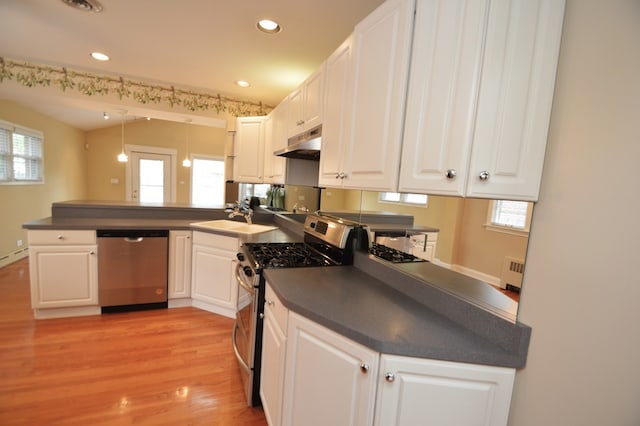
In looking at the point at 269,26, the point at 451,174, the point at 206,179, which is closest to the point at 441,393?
the point at 451,174

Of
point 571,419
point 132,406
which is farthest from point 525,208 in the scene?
point 132,406

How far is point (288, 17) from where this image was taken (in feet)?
6.47

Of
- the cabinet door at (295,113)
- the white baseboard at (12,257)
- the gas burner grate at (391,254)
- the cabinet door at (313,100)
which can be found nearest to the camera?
the gas burner grate at (391,254)

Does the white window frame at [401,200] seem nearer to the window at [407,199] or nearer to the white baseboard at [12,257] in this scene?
the window at [407,199]

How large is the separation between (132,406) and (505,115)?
237cm

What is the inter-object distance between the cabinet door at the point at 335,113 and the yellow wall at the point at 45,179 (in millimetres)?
4804

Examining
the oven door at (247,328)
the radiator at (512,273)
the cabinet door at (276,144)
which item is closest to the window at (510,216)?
the radiator at (512,273)

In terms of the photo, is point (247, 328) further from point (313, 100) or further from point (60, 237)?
point (60, 237)

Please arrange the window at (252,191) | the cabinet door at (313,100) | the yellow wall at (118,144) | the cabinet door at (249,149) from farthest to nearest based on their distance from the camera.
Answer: the yellow wall at (118,144) < the window at (252,191) < the cabinet door at (249,149) < the cabinet door at (313,100)

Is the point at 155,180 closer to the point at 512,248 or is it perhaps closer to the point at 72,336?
the point at 72,336

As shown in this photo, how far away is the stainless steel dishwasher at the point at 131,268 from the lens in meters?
2.64

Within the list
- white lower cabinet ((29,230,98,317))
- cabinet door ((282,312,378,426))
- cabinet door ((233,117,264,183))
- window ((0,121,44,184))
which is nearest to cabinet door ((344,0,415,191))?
cabinet door ((282,312,378,426))

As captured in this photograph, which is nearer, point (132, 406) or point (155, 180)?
point (132, 406)

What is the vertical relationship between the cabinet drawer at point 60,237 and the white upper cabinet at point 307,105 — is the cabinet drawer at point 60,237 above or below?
below
